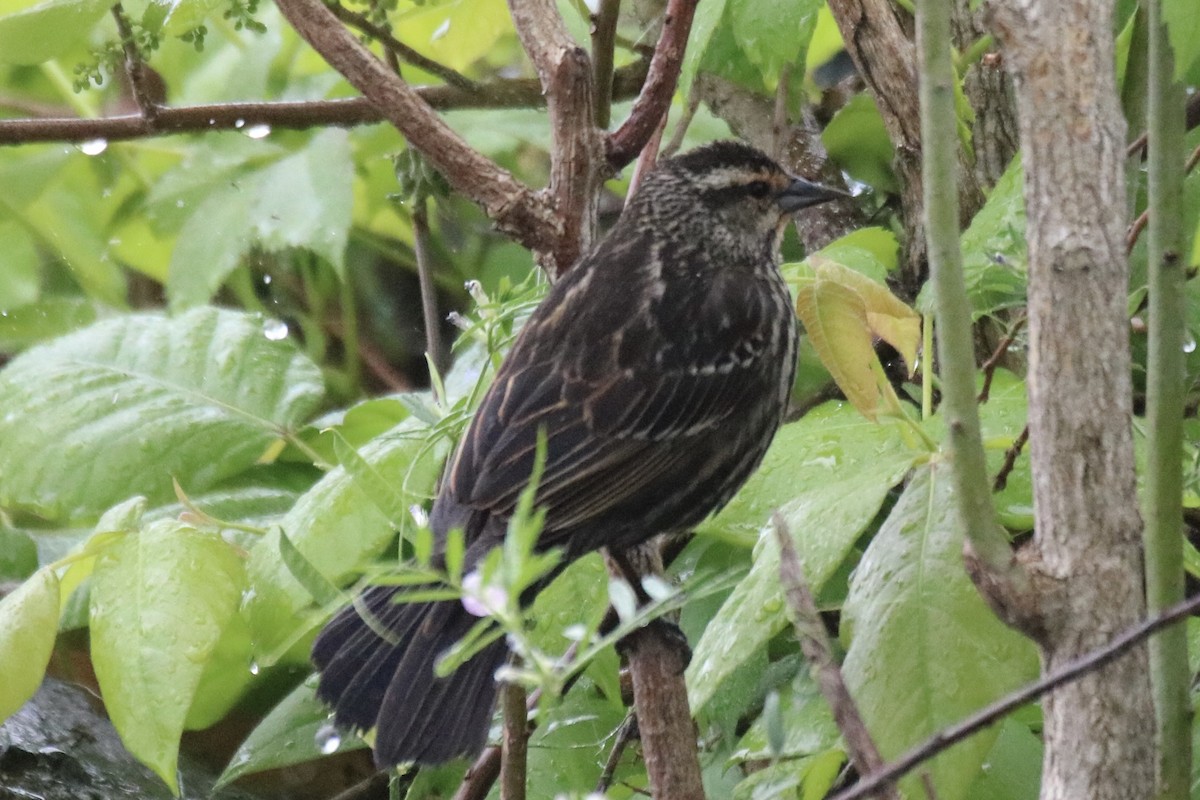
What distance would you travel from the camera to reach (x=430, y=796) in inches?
85.8

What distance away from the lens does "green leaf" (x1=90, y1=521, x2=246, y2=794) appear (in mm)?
1511

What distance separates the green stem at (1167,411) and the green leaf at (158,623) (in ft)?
3.05

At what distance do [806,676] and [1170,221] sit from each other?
59 cm

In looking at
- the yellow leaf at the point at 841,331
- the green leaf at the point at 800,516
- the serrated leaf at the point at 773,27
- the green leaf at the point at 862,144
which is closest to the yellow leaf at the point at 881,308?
the yellow leaf at the point at 841,331

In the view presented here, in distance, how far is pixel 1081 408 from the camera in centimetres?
108

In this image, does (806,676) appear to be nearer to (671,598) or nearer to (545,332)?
(671,598)

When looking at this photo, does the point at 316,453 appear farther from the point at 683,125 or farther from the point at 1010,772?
the point at 1010,772

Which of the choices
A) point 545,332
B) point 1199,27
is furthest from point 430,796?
point 1199,27

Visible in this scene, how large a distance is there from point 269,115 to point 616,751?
1.35m

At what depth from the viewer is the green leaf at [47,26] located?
1.97 meters

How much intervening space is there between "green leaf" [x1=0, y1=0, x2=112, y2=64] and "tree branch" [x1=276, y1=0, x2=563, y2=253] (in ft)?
0.98

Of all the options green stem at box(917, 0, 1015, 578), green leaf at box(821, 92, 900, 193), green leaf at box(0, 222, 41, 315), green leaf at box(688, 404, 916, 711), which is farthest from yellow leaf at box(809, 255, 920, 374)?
green leaf at box(0, 222, 41, 315)

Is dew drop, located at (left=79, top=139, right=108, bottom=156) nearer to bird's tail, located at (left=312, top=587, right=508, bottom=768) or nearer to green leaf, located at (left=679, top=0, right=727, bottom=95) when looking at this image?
bird's tail, located at (left=312, top=587, right=508, bottom=768)

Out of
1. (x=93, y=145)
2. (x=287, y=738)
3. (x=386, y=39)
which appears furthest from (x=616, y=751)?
(x=93, y=145)
